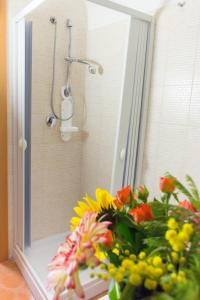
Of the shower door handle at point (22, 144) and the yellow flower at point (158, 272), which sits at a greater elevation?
the yellow flower at point (158, 272)

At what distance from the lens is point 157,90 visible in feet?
4.57

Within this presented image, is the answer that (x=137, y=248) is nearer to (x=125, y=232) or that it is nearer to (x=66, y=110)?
(x=125, y=232)

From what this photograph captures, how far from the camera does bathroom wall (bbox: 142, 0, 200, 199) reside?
121 centimetres

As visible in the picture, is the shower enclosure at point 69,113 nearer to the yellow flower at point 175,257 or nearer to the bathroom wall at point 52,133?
the bathroom wall at point 52,133

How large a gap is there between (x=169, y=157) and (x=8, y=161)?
1.04 m

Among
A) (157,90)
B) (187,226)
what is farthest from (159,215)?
(157,90)

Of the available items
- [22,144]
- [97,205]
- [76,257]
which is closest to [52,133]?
[22,144]

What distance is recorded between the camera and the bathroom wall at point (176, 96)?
121 cm

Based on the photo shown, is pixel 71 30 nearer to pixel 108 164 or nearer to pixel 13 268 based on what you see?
pixel 108 164

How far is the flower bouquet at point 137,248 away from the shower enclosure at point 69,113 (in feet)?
3.13

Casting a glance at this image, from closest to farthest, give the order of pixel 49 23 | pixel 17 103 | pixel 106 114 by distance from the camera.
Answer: pixel 17 103 < pixel 49 23 < pixel 106 114

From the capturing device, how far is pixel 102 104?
1839 millimetres

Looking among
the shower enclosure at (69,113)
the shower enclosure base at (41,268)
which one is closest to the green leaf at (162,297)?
the shower enclosure base at (41,268)

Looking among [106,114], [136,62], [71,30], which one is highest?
[71,30]
